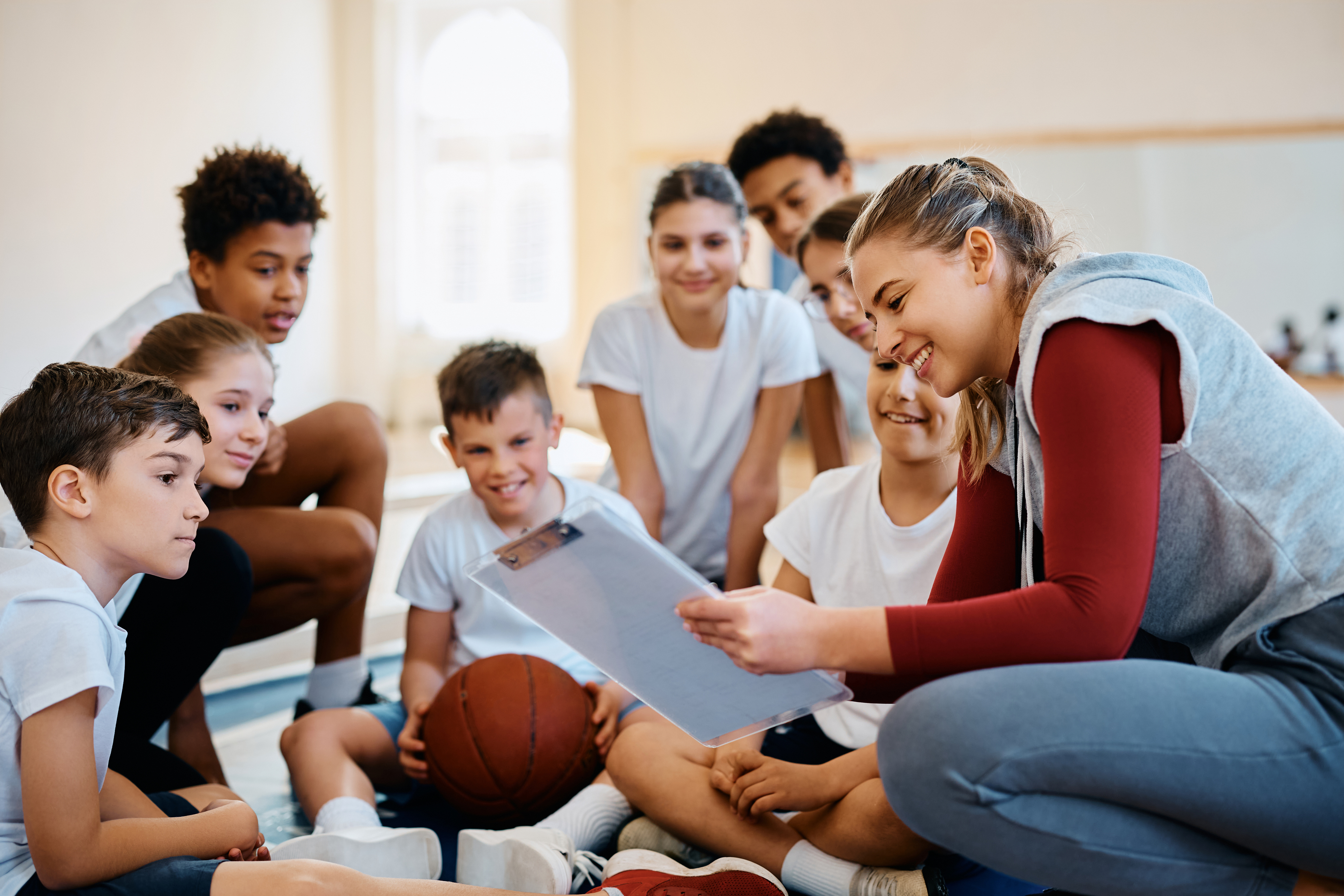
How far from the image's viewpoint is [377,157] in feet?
19.1

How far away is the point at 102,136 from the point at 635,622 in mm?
2813

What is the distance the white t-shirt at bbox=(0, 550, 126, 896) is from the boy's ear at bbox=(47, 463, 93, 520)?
0.05 m

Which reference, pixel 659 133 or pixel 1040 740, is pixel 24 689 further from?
pixel 659 133

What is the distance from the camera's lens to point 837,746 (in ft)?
4.66

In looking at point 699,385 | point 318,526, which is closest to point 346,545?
point 318,526

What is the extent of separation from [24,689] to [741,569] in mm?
1306

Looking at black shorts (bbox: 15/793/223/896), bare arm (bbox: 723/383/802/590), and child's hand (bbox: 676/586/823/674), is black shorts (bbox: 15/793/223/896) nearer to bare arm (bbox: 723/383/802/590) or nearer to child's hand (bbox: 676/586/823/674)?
child's hand (bbox: 676/586/823/674)

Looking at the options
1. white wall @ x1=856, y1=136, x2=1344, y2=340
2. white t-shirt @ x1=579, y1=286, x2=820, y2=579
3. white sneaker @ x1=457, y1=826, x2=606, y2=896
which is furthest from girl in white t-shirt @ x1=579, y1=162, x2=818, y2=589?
white wall @ x1=856, y1=136, x2=1344, y2=340

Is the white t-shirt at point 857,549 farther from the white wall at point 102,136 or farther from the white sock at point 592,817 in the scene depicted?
the white wall at point 102,136

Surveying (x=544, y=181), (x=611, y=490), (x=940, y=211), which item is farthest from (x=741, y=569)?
A: (x=544, y=181)

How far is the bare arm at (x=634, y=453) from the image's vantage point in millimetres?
2035

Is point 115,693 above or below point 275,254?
below

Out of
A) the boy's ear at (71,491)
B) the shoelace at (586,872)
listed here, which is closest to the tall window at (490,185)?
the shoelace at (586,872)

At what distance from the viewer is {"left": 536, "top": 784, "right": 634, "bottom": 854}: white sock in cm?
134
